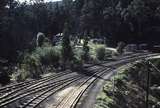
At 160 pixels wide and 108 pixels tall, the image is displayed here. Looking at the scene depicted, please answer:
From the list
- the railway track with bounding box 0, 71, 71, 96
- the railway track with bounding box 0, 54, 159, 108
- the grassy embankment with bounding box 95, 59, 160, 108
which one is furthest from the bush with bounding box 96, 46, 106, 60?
the railway track with bounding box 0, 71, 71, 96

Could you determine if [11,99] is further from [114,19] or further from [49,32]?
[49,32]

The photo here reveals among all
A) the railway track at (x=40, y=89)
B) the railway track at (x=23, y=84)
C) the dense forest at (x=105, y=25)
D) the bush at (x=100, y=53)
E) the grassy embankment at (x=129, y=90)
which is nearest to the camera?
the railway track at (x=40, y=89)

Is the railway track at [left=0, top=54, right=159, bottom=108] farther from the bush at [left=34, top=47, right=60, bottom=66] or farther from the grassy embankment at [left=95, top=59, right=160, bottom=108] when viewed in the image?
the bush at [left=34, top=47, right=60, bottom=66]

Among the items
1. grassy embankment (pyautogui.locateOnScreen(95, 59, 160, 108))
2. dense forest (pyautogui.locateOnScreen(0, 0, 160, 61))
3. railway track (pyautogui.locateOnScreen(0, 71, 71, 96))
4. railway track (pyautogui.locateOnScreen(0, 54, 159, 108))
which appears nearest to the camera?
railway track (pyautogui.locateOnScreen(0, 54, 159, 108))

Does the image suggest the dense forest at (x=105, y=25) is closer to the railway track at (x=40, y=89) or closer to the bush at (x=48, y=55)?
the bush at (x=48, y=55)

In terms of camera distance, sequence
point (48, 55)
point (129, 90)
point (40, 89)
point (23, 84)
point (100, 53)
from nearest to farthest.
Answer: point (40, 89) → point (23, 84) → point (129, 90) → point (48, 55) → point (100, 53)

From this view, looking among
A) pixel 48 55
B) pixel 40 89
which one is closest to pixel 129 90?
pixel 40 89

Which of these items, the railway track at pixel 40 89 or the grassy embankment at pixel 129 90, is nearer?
the railway track at pixel 40 89

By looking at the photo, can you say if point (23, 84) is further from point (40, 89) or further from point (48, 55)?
point (48, 55)

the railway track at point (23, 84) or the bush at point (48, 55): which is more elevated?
the bush at point (48, 55)

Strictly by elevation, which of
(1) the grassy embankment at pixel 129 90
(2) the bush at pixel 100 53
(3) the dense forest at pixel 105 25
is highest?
(3) the dense forest at pixel 105 25

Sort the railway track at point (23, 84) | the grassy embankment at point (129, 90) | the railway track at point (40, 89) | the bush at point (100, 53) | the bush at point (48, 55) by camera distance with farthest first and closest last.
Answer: the bush at point (100, 53) < the bush at point (48, 55) < the grassy embankment at point (129, 90) < the railway track at point (23, 84) < the railway track at point (40, 89)

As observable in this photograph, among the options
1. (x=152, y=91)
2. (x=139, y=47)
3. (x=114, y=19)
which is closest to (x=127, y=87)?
(x=152, y=91)

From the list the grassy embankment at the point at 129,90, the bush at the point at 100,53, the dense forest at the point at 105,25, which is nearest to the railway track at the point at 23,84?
the grassy embankment at the point at 129,90
